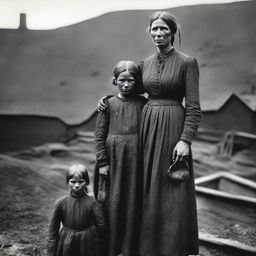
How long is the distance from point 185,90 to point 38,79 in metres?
5.53

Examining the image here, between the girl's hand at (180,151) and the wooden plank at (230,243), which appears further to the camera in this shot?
the wooden plank at (230,243)

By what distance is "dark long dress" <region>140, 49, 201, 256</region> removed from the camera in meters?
2.53

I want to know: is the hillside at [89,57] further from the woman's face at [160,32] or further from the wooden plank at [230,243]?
the woman's face at [160,32]

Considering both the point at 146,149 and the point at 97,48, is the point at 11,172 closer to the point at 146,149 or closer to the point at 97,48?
the point at 97,48

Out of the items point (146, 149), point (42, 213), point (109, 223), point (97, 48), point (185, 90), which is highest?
point (97, 48)

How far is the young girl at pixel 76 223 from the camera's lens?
2.68 meters

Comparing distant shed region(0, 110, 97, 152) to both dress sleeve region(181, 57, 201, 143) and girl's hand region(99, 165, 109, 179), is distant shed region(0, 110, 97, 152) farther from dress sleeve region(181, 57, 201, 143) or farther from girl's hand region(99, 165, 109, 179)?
dress sleeve region(181, 57, 201, 143)

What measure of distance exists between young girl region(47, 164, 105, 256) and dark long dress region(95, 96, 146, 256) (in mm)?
100

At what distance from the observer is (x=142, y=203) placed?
268 cm

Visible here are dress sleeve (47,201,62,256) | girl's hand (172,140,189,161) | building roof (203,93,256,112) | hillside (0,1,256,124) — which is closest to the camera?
girl's hand (172,140,189,161)

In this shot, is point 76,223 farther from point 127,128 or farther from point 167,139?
point 167,139

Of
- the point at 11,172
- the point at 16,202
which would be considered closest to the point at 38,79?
the point at 11,172

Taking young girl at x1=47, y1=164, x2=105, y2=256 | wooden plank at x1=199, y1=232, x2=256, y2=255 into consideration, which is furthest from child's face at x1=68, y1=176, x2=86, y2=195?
wooden plank at x1=199, y1=232, x2=256, y2=255

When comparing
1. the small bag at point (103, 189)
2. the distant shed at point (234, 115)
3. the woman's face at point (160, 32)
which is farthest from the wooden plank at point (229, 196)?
the distant shed at point (234, 115)
